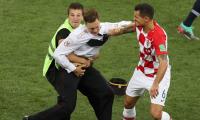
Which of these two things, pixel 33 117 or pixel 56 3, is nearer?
pixel 33 117

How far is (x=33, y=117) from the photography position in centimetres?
732

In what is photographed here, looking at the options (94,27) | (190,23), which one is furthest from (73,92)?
(190,23)

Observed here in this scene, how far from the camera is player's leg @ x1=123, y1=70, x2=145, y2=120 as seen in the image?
24.6 ft

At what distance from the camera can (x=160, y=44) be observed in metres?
6.93

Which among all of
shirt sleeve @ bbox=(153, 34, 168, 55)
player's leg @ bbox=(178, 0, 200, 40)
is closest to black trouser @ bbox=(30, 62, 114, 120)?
shirt sleeve @ bbox=(153, 34, 168, 55)

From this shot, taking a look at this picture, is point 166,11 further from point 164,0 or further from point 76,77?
point 76,77

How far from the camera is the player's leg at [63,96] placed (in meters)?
7.06

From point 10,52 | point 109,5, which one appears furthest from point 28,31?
point 109,5

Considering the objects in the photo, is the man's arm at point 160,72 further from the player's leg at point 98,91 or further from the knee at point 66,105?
the knee at point 66,105

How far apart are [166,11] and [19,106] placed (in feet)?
18.9

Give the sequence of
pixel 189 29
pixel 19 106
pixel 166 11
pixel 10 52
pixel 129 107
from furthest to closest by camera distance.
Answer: pixel 166 11, pixel 189 29, pixel 10 52, pixel 19 106, pixel 129 107

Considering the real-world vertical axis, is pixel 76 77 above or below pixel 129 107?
above

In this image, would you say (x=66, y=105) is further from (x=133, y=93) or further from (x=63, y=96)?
(x=133, y=93)

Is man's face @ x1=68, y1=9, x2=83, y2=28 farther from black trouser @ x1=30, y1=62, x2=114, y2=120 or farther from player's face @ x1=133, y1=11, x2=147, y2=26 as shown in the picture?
player's face @ x1=133, y1=11, x2=147, y2=26
